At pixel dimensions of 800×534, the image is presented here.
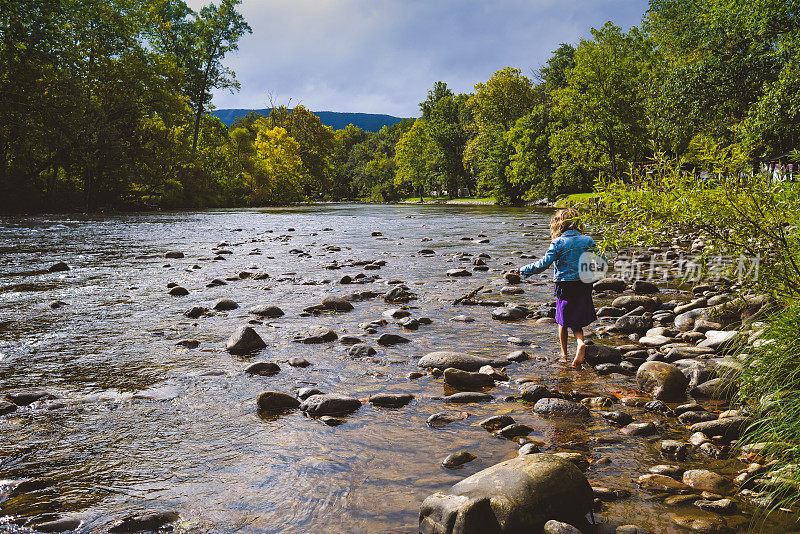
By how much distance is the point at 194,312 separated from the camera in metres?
8.46

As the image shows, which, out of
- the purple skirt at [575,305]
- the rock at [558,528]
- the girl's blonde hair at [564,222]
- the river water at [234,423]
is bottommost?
the river water at [234,423]

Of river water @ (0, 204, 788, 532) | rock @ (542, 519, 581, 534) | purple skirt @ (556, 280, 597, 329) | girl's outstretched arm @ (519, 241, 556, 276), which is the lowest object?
river water @ (0, 204, 788, 532)

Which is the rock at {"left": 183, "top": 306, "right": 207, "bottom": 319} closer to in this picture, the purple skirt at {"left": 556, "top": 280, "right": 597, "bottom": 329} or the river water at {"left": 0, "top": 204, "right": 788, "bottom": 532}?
the river water at {"left": 0, "top": 204, "right": 788, "bottom": 532}

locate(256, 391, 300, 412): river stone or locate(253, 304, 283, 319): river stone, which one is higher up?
locate(253, 304, 283, 319): river stone

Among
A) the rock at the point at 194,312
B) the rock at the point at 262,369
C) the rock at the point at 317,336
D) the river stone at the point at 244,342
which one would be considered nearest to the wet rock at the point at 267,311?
the rock at the point at 194,312

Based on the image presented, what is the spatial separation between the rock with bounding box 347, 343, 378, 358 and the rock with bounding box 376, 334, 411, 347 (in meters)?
0.34

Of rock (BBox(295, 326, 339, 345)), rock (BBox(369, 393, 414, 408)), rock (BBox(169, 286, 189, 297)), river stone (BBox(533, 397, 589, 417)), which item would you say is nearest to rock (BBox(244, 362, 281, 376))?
rock (BBox(295, 326, 339, 345))

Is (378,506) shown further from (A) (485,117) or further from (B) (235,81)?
(A) (485,117)

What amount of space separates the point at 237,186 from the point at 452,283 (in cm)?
5942

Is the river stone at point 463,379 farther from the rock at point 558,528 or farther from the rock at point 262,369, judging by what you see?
A: the rock at point 558,528

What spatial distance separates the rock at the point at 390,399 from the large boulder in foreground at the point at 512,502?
178 centimetres

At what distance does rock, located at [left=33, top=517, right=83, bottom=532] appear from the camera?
2887 millimetres

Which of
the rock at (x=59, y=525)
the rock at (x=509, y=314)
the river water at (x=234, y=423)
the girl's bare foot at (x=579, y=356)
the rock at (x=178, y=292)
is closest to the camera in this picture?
the rock at (x=59, y=525)

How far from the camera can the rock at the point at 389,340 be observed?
6820mm
